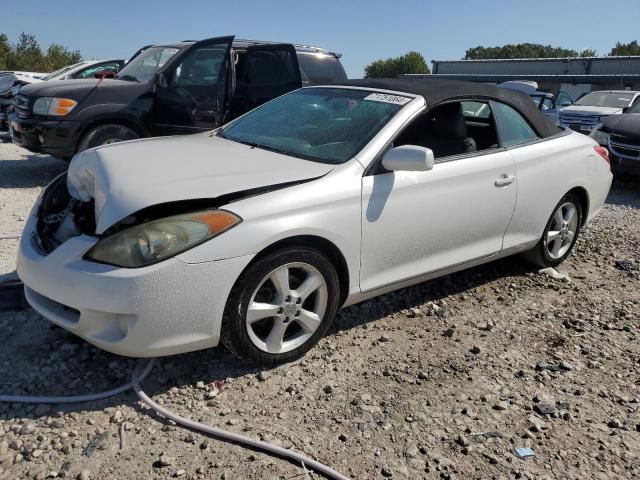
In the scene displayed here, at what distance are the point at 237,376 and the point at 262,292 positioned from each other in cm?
47

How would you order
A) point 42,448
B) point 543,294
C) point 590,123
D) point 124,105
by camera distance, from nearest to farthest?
point 42,448, point 543,294, point 124,105, point 590,123

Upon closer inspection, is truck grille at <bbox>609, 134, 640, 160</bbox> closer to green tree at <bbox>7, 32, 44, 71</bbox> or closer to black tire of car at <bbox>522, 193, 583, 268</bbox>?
black tire of car at <bbox>522, 193, 583, 268</bbox>

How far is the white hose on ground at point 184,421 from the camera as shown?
2420 millimetres

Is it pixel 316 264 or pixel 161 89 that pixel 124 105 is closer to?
pixel 161 89

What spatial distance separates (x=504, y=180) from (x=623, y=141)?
571 centimetres

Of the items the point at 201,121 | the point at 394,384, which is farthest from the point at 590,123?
the point at 394,384

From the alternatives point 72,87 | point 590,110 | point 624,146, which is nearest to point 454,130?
point 72,87

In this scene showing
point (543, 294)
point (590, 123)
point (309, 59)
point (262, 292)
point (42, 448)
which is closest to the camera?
point (42, 448)

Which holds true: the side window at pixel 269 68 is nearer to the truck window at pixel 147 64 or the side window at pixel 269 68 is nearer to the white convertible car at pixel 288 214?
the truck window at pixel 147 64

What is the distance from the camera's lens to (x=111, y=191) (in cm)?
284

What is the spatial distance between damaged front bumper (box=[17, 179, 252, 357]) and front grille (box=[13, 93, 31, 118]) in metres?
5.18

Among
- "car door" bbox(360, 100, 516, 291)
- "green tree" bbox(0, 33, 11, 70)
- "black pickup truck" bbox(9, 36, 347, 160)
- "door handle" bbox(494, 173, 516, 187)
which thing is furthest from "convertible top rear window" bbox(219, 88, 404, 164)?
"green tree" bbox(0, 33, 11, 70)

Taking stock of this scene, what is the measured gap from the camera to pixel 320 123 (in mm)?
3822

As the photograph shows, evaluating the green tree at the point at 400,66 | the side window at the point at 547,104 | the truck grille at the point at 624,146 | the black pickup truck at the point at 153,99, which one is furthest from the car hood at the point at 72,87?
the green tree at the point at 400,66
